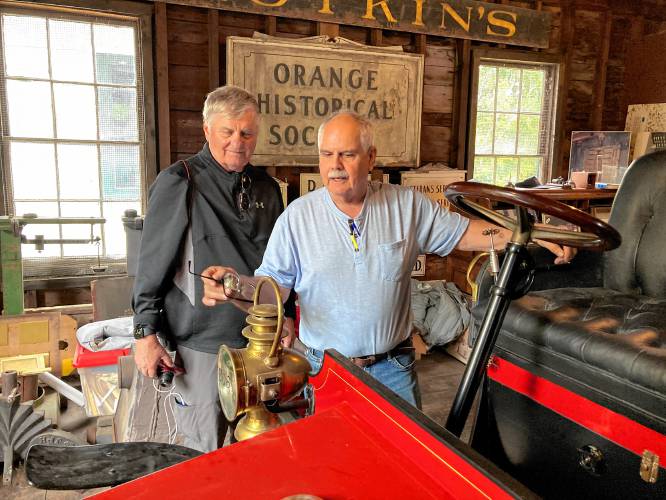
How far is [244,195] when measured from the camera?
2045 mm

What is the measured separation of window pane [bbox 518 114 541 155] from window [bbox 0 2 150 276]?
3590mm

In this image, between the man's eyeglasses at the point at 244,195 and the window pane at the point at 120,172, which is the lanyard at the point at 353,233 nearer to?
the man's eyeglasses at the point at 244,195

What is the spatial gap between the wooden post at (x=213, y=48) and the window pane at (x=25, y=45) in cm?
111

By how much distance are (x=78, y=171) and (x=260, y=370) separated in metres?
3.53

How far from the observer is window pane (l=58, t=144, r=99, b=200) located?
3877mm

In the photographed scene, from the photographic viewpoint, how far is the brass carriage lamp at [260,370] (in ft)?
3.12

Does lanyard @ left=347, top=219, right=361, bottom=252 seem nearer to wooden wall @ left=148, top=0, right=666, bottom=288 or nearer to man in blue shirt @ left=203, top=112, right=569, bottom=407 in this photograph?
man in blue shirt @ left=203, top=112, right=569, bottom=407

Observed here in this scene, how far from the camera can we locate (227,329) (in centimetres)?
197

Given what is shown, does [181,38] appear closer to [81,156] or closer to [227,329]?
[81,156]

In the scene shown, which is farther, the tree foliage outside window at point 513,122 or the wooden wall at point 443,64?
the tree foliage outside window at point 513,122

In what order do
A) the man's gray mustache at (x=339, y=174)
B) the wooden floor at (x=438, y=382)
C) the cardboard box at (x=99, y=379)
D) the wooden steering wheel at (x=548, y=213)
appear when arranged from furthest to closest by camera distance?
the wooden floor at (x=438, y=382) < the cardboard box at (x=99, y=379) < the man's gray mustache at (x=339, y=174) < the wooden steering wheel at (x=548, y=213)

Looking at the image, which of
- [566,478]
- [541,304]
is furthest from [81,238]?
[566,478]

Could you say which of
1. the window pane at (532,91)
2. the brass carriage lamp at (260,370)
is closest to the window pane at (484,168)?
the window pane at (532,91)

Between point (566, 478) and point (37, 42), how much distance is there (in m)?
4.04
